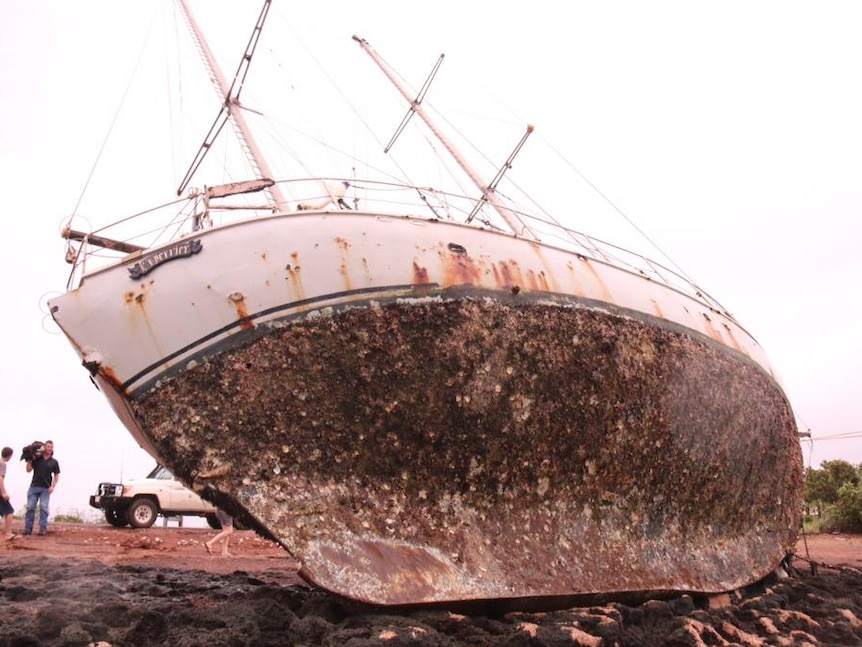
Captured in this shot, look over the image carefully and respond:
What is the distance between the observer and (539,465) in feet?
19.4

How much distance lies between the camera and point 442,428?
5543mm

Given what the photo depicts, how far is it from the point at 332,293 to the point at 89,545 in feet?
24.4

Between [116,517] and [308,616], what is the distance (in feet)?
34.1

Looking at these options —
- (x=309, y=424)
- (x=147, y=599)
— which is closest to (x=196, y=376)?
(x=309, y=424)

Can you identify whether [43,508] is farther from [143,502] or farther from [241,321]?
[241,321]

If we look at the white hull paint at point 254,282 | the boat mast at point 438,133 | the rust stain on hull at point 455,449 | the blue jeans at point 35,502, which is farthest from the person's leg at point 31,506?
the boat mast at point 438,133

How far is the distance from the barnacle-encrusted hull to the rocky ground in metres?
0.26

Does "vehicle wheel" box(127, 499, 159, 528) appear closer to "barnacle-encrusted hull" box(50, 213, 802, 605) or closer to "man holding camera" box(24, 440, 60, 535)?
"man holding camera" box(24, 440, 60, 535)

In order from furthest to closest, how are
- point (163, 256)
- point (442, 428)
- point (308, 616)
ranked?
point (442, 428) < point (163, 256) < point (308, 616)

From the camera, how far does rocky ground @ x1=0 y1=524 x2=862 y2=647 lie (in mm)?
4203

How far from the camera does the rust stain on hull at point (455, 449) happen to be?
16.3 feet

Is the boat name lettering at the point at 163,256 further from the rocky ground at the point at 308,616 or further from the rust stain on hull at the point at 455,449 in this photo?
the rocky ground at the point at 308,616

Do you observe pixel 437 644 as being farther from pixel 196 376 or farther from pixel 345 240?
pixel 345 240

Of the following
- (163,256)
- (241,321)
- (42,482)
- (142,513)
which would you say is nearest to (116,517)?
(142,513)
